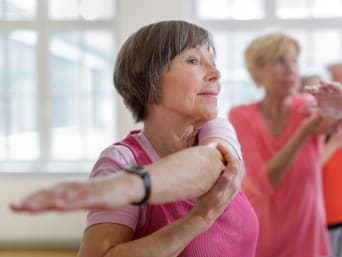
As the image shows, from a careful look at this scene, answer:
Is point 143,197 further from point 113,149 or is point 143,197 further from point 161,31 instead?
point 161,31

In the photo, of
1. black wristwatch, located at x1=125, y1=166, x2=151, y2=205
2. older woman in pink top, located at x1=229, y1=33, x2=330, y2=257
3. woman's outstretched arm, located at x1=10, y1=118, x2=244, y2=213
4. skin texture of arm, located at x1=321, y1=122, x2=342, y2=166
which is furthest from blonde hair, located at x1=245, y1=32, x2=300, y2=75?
black wristwatch, located at x1=125, y1=166, x2=151, y2=205

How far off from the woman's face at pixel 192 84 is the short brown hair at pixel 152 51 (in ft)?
0.06

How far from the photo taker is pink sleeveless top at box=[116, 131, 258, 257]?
3.77 feet

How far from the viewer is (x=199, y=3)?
495 centimetres

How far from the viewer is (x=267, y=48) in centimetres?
241

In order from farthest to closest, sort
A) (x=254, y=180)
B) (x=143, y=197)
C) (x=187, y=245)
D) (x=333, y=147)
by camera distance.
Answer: (x=333, y=147)
(x=254, y=180)
(x=187, y=245)
(x=143, y=197)

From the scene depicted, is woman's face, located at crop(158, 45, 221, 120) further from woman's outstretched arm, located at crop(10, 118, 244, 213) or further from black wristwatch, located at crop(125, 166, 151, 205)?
black wristwatch, located at crop(125, 166, 151, 205)

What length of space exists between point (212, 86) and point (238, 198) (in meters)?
0.28

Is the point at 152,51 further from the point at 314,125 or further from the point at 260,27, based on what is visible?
the point at 260,27

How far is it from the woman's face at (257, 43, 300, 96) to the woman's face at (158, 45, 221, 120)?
1.23 meters

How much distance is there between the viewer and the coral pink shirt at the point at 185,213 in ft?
3.64

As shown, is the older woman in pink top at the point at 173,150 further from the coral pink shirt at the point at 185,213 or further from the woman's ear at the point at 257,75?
the woman's ear at the point at 257,75

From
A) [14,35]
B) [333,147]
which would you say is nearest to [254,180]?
[333,147]


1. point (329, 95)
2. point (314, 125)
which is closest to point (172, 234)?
point (329, 95)
